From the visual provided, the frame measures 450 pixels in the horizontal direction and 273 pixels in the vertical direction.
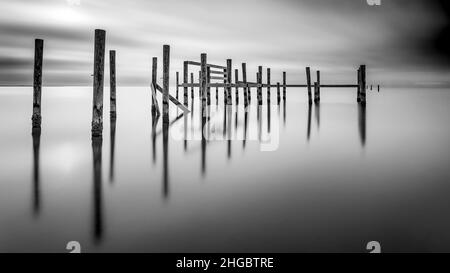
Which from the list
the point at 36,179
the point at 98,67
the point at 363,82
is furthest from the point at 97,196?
the point at 363,82

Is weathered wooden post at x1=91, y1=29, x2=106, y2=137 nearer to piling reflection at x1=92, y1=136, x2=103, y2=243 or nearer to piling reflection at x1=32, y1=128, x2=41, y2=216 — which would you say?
piling reflection at x1=92, y1=136, x2=103, y2=243

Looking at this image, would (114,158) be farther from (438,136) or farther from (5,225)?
(438,136)

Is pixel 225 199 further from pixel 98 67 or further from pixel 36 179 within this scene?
pixel 98 67

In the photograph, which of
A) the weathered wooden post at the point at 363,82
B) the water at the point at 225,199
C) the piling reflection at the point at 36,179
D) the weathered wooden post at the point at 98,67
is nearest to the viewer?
the water at the point at 225,199

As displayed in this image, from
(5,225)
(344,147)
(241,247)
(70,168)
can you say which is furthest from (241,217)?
(344,147)

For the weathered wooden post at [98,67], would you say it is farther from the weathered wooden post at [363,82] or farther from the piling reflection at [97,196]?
the weathered wooden post at [363,82]

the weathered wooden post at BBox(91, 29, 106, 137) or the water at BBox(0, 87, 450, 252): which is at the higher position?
the weathered wooden post at BBox(91, 29, 106, 137)

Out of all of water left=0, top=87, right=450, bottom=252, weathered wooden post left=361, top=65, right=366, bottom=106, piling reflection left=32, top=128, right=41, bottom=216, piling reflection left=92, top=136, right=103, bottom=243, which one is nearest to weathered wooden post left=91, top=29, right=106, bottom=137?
piling reflection left=92, top=136, right=103, bottom=243

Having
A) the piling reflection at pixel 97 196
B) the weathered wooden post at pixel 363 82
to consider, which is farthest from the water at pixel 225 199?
the weathered wooden post at pixel 363 82

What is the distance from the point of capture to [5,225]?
6.89 feet

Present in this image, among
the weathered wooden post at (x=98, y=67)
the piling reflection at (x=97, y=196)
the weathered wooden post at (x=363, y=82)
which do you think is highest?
the weathered wooden post at (x=363, y=82)

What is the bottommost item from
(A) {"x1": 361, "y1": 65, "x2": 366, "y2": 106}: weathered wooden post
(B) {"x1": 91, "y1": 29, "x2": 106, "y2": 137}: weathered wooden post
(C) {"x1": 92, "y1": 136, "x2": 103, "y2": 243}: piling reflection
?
(C) {"x1": 92, "y1": 136, "x2": 103, "y2": 243}: piling reflection
